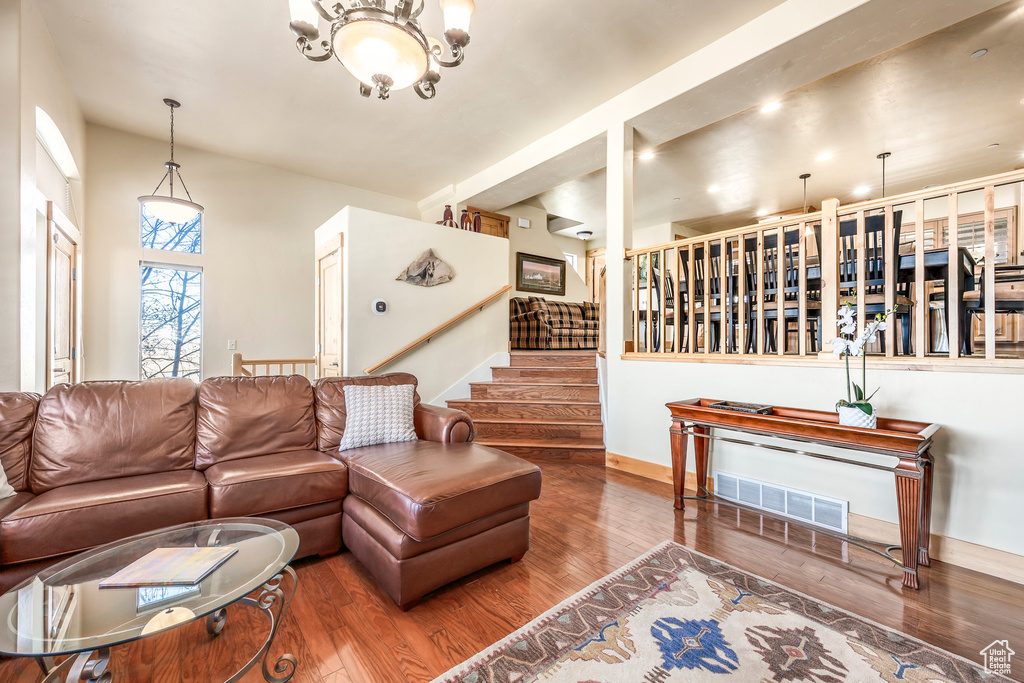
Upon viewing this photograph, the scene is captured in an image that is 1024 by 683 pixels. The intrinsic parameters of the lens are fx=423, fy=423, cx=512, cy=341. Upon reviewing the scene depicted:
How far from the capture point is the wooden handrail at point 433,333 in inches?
163

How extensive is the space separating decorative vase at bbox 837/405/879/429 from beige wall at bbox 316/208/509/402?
3.48m

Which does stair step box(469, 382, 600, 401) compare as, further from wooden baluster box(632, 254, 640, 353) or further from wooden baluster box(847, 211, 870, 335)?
wooden baluster box(847, 211, 870, 335)

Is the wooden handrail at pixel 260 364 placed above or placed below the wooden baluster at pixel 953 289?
below

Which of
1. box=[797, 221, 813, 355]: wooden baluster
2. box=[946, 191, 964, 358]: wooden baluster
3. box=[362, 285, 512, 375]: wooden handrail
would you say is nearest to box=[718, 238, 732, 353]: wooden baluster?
box=[797, 221, 813, 355]: wooden baluster

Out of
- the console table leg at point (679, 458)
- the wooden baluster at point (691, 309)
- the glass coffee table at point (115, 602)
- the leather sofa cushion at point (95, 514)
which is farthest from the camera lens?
the wooden baluster at point (691, 309)

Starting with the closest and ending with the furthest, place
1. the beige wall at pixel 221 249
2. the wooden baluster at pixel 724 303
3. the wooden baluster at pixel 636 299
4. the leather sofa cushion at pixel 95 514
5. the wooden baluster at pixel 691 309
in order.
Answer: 1. the leather sofa cushion at pixel 95 514
2. the wooden baluster at pixel 724 303
3. the wooden baluster at pixel 691 309
4. the wooden baluster at pixel 636 299
5. the beige wall at pixel 221 249

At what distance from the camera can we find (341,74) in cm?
341

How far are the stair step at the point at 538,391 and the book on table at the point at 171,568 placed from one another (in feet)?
10.2

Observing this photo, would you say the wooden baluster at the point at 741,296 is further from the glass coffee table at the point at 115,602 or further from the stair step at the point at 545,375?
the glass coffee table at the point at 115,602

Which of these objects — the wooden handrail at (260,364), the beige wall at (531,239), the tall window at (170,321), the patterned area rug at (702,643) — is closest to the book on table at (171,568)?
the patterned area rug at (702,643)

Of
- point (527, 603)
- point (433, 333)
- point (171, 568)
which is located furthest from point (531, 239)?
point (171, 568)

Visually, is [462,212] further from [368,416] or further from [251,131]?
[368,416]

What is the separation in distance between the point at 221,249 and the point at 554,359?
4034 millimetres

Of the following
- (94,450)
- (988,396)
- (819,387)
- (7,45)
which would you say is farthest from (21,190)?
(988,396)
